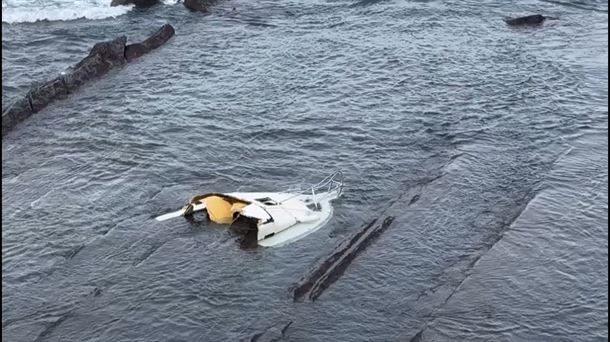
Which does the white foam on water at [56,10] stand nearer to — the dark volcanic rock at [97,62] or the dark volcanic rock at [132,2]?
the dark volcanic rock at [132,2]

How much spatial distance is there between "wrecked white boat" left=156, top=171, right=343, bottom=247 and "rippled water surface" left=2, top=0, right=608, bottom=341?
604 millimetres

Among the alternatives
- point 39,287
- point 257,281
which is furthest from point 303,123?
point 39,287

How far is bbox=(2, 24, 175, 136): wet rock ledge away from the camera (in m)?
34.2

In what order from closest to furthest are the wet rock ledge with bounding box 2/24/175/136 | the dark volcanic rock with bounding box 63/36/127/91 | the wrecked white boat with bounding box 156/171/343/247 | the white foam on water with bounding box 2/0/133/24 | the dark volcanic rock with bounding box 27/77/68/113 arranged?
the wrecked white boat with bounding box 156/171/343/247 < the wet rock ledge with bounding box 2/24/175/136 < the dark volcanic rock with bounding box 27/77/68/113 < the dark volcanic rock with bounding box 63/36/127/91 < the white foam on water with bounding box 2/0/133/24

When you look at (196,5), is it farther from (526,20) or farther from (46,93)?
(526,20)

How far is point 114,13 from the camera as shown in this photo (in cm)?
4794

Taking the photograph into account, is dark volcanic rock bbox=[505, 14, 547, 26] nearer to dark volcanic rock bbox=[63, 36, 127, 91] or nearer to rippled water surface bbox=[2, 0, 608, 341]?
rippled water surface bbox=[2, 0, 608, 341]

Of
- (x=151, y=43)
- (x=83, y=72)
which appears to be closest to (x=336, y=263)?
(x=83, y=72)

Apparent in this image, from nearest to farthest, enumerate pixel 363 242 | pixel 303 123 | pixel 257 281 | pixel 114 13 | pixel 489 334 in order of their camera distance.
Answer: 1. pixel 489 334
2. pixel 257 281
3. pixel 363 242
4. pixel 303 123
5. pixel 114 13

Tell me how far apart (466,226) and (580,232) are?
12.2 ft

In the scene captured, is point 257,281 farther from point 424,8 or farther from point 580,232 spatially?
point 424,8

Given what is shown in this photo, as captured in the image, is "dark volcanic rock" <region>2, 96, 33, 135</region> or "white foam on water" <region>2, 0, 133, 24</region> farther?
"white foam on water" <region>2, 0, 133, 24</region>

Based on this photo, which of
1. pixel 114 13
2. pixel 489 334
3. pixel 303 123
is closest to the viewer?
pixel 489 334

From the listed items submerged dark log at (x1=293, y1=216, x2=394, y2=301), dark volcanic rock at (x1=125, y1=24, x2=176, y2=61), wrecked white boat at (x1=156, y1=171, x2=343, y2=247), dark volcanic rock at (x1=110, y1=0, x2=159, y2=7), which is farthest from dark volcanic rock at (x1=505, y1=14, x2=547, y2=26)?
submerged dark log at (x1=293, y1=216, x2=394, y2=301)
